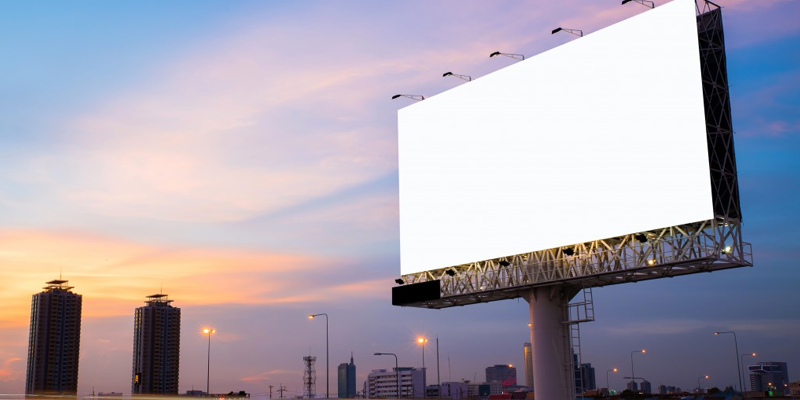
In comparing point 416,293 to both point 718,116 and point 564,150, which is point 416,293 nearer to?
point 564,150

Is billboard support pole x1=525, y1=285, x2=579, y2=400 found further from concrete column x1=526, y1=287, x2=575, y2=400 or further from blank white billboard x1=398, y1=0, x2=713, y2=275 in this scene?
blank white billboard x1=398, y1=0, x2=713, y2=275

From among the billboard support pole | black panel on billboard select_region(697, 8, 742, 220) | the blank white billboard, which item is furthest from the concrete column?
black panel on billboard select_region(697, 8, 742, 220)

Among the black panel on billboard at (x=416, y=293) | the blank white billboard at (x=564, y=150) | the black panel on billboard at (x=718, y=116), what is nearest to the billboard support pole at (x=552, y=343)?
the blank white billboard at (x=564, y=150)

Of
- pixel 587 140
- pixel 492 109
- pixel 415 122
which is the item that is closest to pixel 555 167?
pixel 587 140

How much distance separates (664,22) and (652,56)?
1.66 metres

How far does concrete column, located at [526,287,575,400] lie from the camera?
43.2 m

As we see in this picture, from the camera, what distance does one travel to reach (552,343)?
144 feet

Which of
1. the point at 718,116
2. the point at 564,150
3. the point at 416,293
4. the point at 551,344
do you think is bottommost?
the point at 551,344

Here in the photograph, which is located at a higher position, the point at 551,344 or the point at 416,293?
the point at 416,293

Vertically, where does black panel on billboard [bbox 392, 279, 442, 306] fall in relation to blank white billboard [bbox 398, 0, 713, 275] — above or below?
below

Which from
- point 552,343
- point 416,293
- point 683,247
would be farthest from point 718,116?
point 416,293

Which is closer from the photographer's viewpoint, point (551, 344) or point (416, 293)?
point (551, 344)

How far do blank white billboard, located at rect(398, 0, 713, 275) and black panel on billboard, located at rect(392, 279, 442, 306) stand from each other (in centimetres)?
120

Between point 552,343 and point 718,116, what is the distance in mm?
14179
